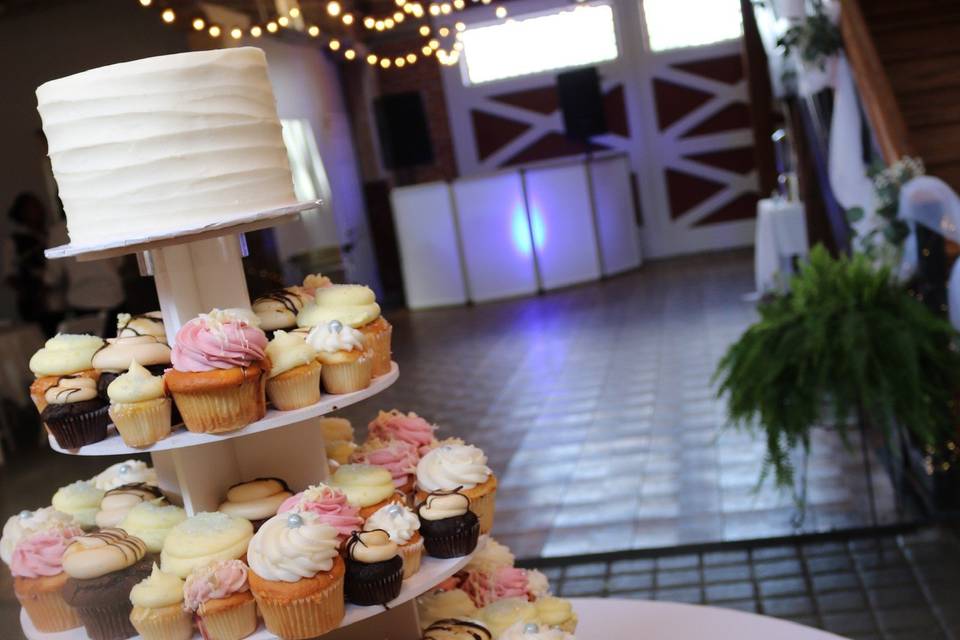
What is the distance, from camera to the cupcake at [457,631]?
193 centimetres

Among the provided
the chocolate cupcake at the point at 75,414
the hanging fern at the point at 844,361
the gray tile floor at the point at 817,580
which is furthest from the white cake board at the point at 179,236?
the hanging fern at the point at 844,361

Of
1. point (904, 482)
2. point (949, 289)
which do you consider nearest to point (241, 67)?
point (949, 289)

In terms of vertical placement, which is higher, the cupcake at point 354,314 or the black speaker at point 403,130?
the black speaker at point 403,130

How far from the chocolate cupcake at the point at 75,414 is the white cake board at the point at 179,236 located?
24cm

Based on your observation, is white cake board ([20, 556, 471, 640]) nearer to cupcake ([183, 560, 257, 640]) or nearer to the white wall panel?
cupcake ([183, 560, 257, 640])

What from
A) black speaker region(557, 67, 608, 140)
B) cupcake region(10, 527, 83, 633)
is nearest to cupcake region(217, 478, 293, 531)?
cupcake region(10, 527, 83, 633)

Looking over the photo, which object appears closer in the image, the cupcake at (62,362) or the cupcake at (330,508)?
the cupcake at (330,508)

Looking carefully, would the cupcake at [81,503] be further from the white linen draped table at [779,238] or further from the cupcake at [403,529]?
the white linen draped table at [779,238]

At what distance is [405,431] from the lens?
2.23 metres

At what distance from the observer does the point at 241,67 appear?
1780 mm

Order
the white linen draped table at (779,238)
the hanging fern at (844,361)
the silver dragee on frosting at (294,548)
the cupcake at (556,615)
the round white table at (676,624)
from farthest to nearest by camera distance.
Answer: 1. the white linen draped table at (779,238)
2. the hanging fern at (844,361)
3. the round white table at (676,624)
4. the cupcake at (556,615)
5. the silver dragee on frosting at (294,548)

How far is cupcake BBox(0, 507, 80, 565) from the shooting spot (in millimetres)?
1924

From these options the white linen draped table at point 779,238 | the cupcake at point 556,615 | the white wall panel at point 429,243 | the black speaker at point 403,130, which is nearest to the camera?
the cupcake at point 556,615

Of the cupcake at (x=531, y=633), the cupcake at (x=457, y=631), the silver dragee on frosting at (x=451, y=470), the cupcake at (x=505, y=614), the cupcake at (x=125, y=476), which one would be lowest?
the cupcake at (x=505, y=614)
